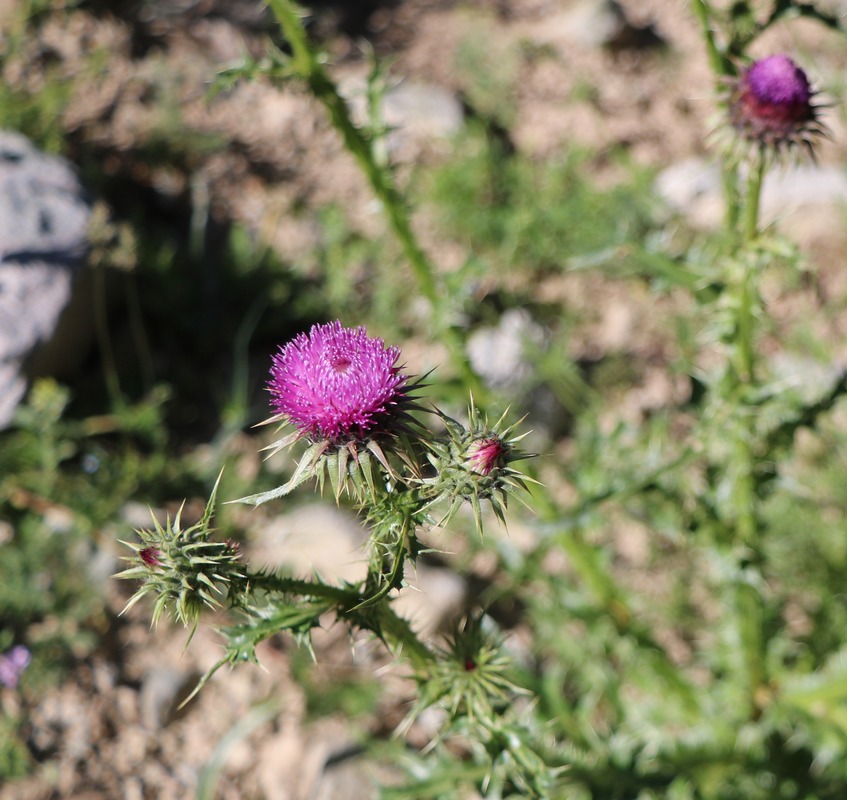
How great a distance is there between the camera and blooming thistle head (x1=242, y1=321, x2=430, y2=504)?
1.98 m

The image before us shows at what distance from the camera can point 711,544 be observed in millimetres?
3479

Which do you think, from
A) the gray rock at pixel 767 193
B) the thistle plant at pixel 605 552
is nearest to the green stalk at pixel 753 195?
the thistle plant at pixel 605 552

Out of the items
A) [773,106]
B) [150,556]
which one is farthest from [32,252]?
[773,106]

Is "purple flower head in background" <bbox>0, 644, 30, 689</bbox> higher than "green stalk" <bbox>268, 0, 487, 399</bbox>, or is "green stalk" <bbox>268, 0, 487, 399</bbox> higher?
"green stalk" <bbox>268, 0, 487, 399</bbox>

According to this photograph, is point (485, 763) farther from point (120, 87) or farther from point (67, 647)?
point (120, 87)

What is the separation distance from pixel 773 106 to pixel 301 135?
3990 mm

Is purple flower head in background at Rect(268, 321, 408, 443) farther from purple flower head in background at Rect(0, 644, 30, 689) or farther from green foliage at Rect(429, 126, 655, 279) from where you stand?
green foliage at Rect(429, 126, 655, 279)

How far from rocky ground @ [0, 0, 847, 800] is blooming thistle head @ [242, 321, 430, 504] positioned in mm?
2248

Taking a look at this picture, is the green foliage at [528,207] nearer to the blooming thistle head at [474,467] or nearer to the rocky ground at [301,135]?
the rocky ground at [301,135]

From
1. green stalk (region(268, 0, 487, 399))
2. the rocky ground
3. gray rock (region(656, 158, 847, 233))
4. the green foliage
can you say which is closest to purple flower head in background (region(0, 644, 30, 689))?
the rocky ground

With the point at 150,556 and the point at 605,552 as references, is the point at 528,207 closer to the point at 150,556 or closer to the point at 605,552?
the point at 605,552

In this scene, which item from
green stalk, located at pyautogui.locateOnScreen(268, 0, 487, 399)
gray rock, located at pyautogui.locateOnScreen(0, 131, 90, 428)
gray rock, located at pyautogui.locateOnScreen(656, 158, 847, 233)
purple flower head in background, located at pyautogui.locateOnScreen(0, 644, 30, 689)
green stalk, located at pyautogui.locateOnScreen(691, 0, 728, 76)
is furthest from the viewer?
gray rock, located at pyautogui.locateOnScreen(656, 158, 847, 233)

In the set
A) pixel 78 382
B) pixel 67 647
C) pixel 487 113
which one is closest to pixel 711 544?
pixel 67 647

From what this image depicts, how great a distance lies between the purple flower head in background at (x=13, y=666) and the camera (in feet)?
12.1
